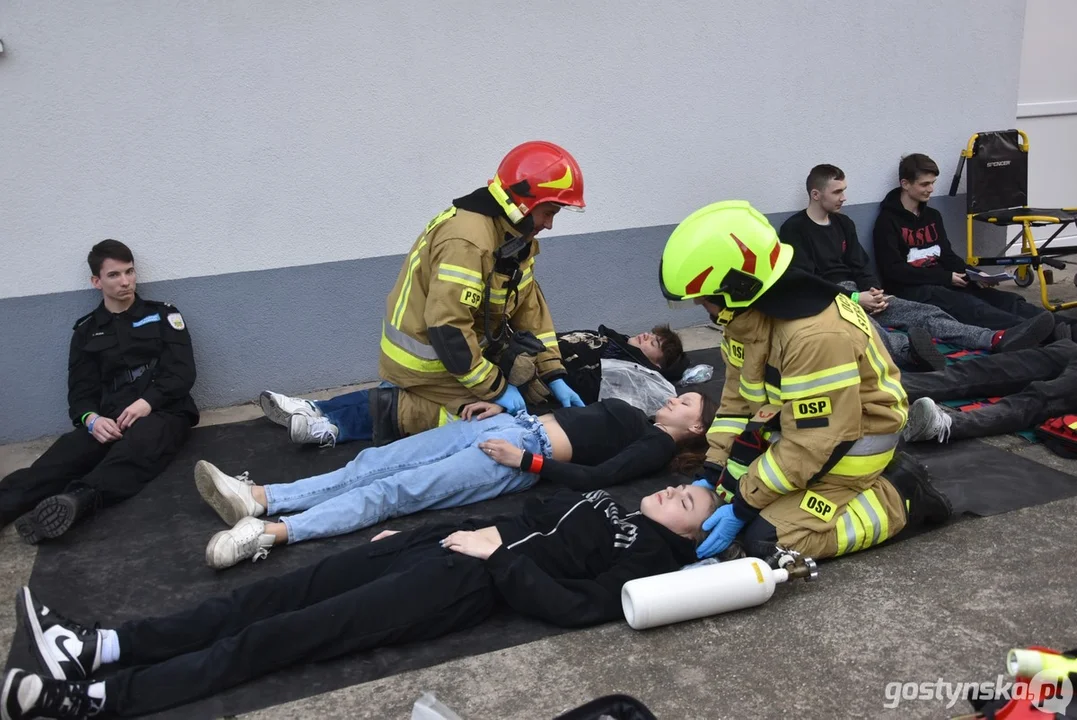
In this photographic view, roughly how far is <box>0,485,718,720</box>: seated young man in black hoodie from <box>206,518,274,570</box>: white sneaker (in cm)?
55

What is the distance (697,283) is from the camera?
290cm

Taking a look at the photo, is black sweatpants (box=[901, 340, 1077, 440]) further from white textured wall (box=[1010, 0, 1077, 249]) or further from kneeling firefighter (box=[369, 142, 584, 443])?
white textured wall (box=[1010, 0, 1077, 249])

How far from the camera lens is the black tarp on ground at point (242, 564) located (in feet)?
9.11

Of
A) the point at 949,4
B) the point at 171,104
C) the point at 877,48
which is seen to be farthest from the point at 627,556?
the point at 949,4

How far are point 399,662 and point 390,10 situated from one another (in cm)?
396

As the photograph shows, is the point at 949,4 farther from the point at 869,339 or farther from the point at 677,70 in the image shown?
the point at 869,339

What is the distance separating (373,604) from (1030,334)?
4.33 m

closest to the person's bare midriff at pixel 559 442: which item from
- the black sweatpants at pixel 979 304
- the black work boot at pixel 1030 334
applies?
the black work boot at pixel 1030 334

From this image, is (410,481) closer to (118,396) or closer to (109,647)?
(109,647)

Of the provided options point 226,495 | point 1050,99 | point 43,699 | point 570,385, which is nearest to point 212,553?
point 226,495

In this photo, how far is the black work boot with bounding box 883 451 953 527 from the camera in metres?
3.39

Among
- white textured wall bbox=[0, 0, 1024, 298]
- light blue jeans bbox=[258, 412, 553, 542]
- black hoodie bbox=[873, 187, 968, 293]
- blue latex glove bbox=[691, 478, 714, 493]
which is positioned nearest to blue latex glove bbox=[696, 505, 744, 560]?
blue latex glove bbox=[691, 478, 714, 493]

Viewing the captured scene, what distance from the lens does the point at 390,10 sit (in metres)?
5.25

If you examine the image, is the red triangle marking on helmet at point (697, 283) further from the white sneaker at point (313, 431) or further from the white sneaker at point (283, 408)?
the white sneaker at point (283, 408)
